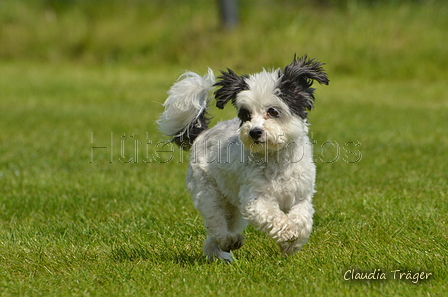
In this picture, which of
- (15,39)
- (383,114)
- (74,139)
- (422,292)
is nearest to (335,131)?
(383,114)

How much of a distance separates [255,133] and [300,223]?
664 mm

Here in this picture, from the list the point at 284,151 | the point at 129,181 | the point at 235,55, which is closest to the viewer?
the point at 284,151

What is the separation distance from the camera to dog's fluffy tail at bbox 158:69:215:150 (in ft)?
17.5

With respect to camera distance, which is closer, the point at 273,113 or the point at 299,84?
the point at 273,113

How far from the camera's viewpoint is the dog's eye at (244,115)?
15.3 feet

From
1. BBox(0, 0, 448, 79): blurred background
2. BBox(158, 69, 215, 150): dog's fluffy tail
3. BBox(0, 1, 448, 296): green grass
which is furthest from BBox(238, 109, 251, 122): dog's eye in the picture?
BBox(0, 0, 448, 79): blurred background

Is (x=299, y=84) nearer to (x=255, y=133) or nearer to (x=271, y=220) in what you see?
(x=255, y=133)

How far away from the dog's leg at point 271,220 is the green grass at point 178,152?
22 cm

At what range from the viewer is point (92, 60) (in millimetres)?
20750

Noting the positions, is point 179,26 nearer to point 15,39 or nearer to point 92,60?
point 92,60

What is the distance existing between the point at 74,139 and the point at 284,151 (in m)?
6.61

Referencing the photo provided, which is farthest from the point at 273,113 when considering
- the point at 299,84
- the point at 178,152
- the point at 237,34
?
the point at 237,34

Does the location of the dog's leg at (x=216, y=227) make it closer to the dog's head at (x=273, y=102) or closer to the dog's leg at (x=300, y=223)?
the dog's leg at (x=300, y=223)

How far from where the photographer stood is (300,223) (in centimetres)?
450
